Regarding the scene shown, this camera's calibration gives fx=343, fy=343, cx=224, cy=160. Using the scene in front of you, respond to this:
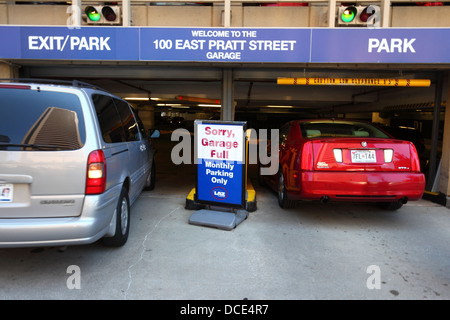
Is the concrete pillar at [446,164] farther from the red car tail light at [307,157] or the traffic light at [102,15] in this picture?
the traffic light at [102,15]

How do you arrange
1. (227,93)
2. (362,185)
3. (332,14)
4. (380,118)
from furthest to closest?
(380,118) → (227,93) → (332,14) → (362,185)

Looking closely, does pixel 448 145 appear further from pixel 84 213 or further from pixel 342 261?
pixel 84 213

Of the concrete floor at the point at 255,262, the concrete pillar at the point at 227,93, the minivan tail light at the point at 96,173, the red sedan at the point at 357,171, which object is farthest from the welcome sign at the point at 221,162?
the minivan tail light at the point at 96,173

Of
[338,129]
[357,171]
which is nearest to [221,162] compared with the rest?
[357,171]

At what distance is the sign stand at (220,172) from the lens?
506 cm

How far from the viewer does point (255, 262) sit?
3.75 m

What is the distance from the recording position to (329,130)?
18.9 ft

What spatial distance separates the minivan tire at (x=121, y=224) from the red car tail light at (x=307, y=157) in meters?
2.39

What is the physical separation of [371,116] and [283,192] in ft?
45.2

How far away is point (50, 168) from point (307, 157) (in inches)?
125

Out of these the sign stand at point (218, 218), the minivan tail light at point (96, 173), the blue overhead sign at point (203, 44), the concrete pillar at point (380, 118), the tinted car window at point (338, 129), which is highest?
the blue overhead sign at point (203, 44)

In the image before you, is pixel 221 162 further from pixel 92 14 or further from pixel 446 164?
pixel 446 164
